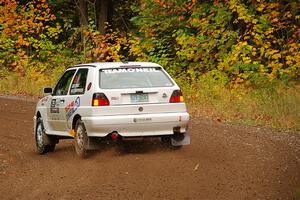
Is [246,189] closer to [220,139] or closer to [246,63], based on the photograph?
[220,139]

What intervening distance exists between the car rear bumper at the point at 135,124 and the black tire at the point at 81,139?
0.19 metres

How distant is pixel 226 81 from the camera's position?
22.7 meters

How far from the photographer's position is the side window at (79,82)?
11552 millimetres

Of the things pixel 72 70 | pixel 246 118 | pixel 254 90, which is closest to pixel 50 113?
pixel 72 70

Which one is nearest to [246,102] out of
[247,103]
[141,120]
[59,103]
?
[247,103]

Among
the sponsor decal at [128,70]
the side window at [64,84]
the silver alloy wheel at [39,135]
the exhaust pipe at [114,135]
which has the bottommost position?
the silver alloy wheel at [39,135]

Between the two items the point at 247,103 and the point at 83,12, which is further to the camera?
the point at 83,12

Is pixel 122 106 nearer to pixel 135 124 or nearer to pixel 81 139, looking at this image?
pixel 135 124

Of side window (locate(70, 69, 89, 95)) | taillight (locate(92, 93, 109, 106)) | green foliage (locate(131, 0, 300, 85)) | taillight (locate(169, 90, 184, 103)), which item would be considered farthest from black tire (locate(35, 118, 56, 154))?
green foliage (locate(131, 0, 300, 85))

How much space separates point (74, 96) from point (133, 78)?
113 centimetres

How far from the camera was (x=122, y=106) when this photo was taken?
1081 centimetres

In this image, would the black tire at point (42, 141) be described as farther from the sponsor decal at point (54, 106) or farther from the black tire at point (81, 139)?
the black tire at point (81, 139)

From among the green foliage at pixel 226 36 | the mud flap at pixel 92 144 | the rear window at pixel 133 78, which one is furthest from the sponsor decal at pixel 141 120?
the green foliage at pixel 226 36

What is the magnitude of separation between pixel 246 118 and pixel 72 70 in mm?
6727
